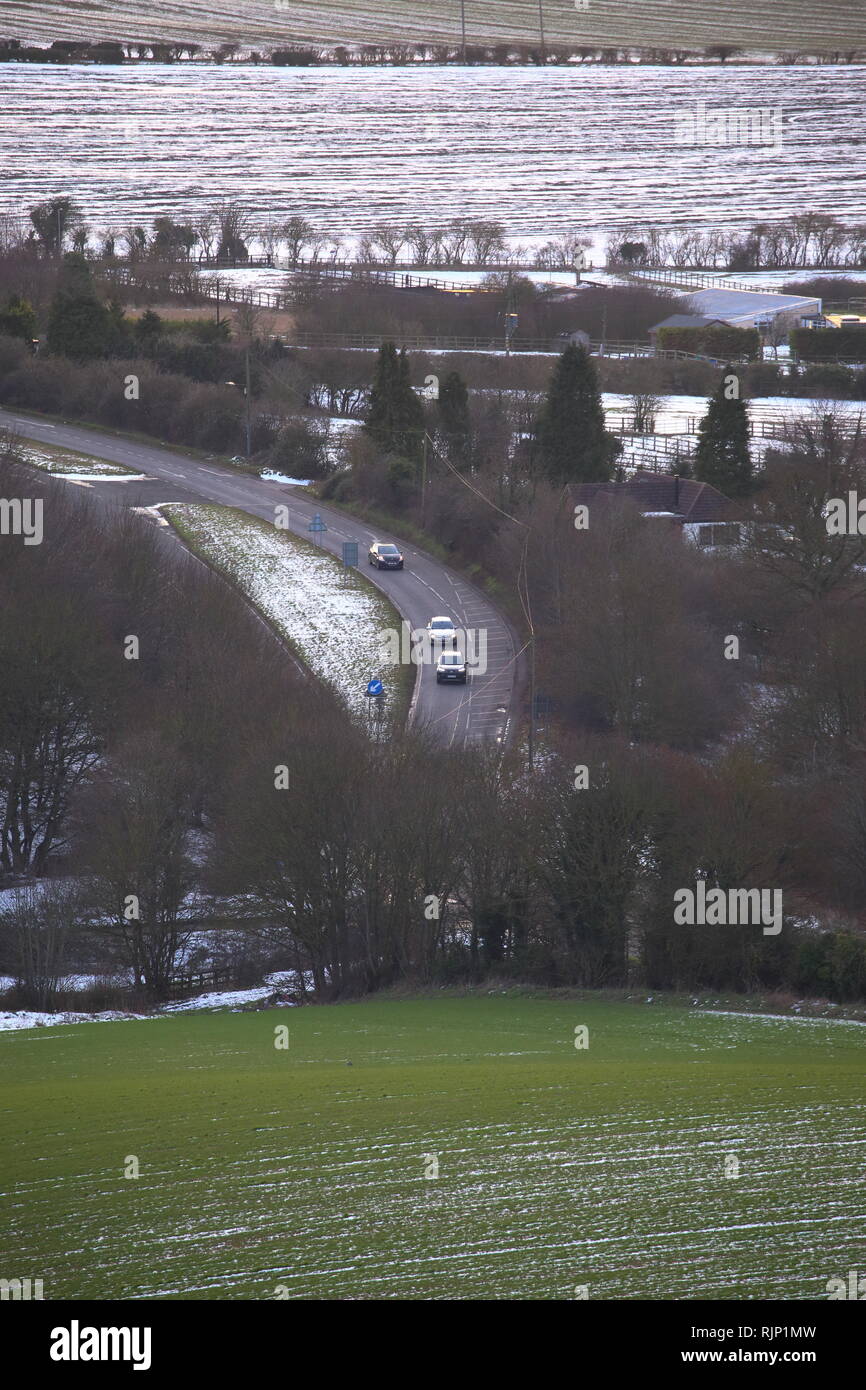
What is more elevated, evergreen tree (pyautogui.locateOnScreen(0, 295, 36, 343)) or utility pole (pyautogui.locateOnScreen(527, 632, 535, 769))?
evergreen tree (pyautogui.locateOnScreen(0, 295, 36, 343))

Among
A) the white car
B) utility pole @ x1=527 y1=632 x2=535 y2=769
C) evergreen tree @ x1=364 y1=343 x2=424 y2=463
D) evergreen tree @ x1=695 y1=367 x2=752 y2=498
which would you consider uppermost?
evergreen tree @ x1=364 y1=343 x2=424 y2=463

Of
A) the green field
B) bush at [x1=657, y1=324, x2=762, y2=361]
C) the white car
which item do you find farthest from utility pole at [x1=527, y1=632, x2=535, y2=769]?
bush at [x1=657, y1=324, x2=762, y2=361]

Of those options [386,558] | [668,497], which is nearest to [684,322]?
[668,497]

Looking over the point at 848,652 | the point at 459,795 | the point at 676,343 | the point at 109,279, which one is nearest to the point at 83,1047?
the point at 459,795

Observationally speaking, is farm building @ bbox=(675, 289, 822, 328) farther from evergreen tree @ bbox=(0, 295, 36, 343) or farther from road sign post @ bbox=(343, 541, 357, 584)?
road sign post @ bbox=(343, 541, 357, 584)

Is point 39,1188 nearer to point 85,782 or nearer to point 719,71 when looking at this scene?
point 85,782

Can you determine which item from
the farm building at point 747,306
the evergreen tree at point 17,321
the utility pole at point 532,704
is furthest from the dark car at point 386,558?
the farm building at point 747,306

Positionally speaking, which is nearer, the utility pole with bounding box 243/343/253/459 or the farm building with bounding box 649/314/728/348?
the utility pole with bounding box 243/343/253/459
